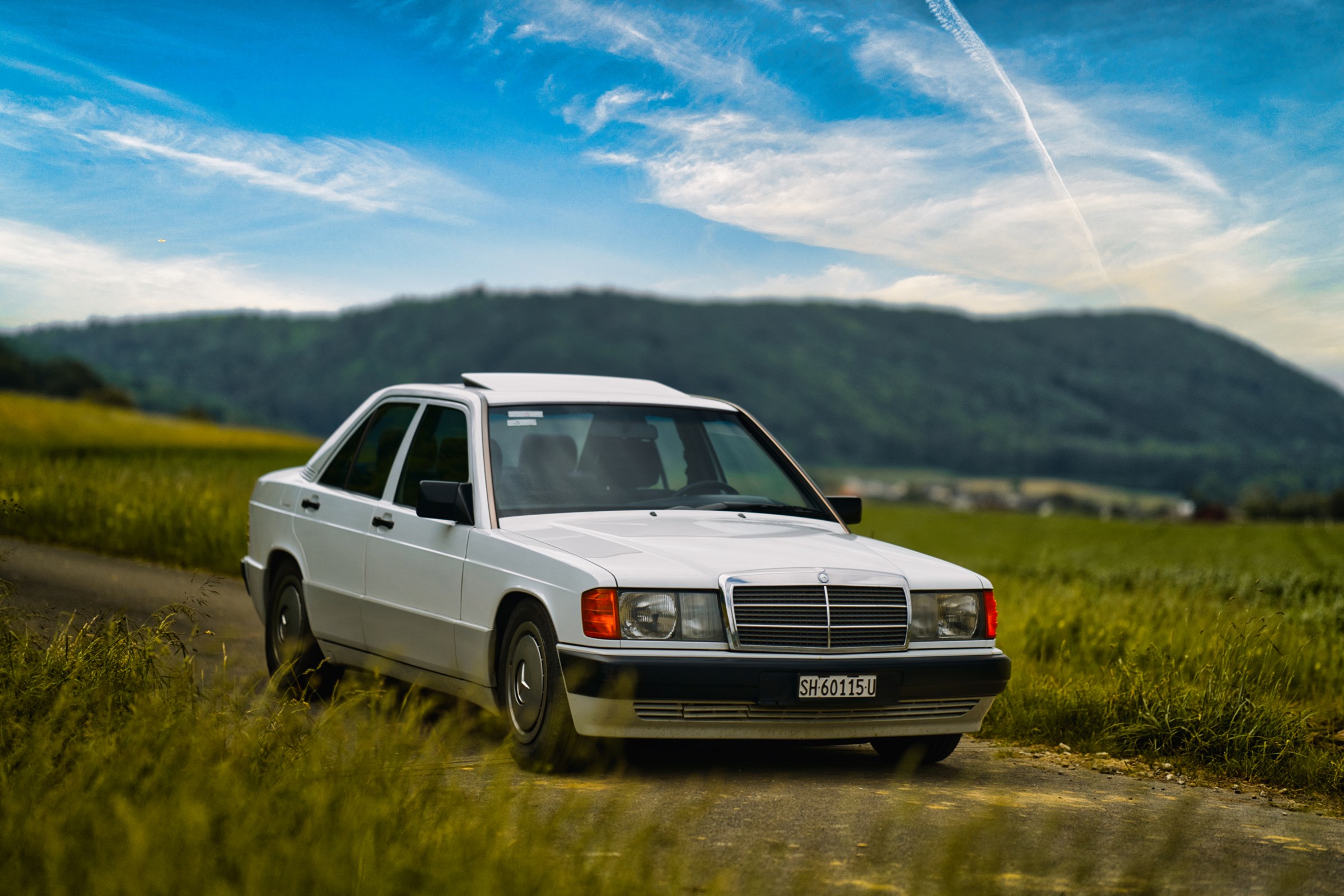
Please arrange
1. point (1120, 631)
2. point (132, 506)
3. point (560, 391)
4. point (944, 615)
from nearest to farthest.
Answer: point (944, 615)
point (560, 391)
point (1120, 631)
point (132, 506)

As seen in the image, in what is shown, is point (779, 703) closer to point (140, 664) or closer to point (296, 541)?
point (140, 664)

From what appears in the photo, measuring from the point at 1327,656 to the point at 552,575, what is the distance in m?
6.30

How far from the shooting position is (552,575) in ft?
19.1

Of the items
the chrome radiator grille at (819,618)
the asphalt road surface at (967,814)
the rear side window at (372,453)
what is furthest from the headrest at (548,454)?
the chrome radiator grille at (819,618)

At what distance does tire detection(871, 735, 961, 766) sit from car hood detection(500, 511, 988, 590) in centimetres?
77

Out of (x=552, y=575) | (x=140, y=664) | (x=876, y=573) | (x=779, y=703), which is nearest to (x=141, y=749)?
(x=140, y=664)

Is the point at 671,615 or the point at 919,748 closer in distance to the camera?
the point at 671,615

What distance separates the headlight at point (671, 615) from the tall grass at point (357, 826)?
0.62 metres

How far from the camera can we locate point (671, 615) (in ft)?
18.7

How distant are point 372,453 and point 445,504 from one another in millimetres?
1546

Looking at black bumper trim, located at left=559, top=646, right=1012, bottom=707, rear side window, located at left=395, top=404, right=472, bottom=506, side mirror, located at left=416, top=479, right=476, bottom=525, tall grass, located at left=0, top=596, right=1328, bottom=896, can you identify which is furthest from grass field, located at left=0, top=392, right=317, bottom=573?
black bumper trim, located at left=559, top=646, right=1012, bottom=707

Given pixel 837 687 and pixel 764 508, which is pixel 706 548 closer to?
pixel 837 687

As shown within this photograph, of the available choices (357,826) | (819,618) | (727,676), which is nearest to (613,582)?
(727,676)

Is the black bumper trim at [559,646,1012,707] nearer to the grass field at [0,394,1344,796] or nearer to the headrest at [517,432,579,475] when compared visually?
the headrest at [517,432,579,475]
